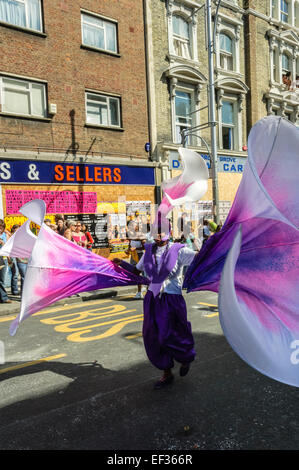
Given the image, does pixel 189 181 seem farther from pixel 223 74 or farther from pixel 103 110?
pixel 223 74

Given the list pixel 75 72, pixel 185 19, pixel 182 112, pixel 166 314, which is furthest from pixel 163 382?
pixel 185 19

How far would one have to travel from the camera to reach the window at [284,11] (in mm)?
19984

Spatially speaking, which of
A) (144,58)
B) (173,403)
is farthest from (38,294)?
(144,58)

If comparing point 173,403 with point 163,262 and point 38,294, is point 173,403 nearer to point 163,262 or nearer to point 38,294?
point 163,262

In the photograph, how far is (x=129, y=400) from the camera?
3549 millimetres

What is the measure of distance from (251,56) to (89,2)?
9280 mm

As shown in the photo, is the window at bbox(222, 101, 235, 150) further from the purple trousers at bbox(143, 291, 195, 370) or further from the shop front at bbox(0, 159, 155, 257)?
the purple trousers at bbox(143, 291, 195, 370)

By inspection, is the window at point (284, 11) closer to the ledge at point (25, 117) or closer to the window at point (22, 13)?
the window at point (22, 13)

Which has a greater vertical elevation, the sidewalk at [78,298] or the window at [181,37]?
the window at [181,37]

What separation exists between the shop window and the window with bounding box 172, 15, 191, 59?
10.7 feet

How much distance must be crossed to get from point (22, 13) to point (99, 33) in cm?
289

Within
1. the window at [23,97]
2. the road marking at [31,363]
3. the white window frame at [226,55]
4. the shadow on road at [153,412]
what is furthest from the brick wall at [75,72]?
the shadow on road at [153,412]

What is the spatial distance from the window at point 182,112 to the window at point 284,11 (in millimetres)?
9286

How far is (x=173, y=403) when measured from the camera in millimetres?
3465
